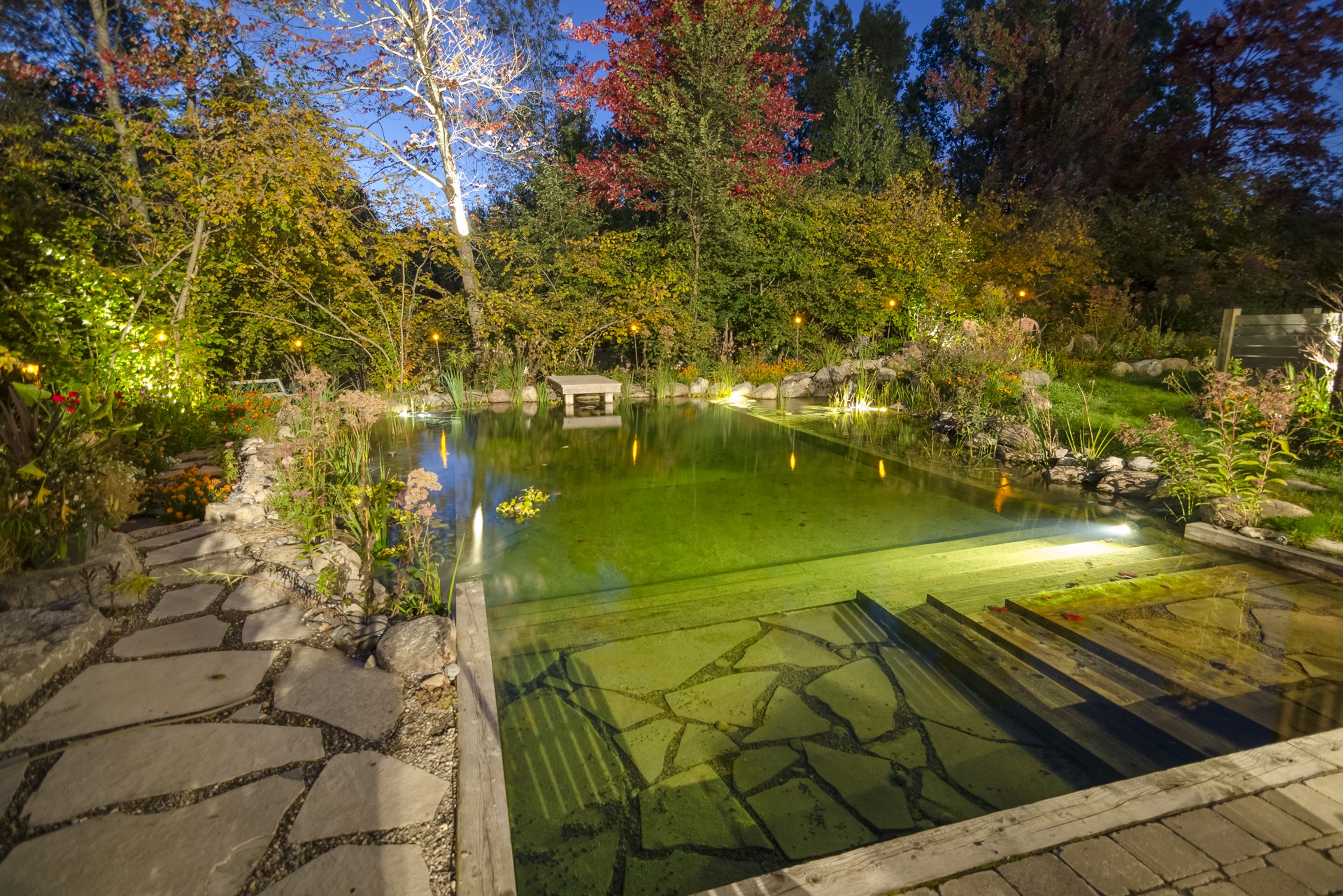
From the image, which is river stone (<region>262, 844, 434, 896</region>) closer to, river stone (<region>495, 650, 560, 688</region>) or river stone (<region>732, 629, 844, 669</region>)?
river stone (<region>495, 650, 560, 688</region>)

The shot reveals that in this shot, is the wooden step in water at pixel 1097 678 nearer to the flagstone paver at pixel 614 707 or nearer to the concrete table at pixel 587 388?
the flagstone paver at pixel 614 707

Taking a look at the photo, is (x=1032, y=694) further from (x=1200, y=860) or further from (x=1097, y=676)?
(x=1200, y=860)

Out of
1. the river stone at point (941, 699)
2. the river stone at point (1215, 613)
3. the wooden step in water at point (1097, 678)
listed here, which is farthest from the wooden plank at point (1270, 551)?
the river stone at point (941, 699)

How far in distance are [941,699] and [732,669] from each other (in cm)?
76

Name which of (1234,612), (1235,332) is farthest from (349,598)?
(1235,332)

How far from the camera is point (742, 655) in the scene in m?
2.59

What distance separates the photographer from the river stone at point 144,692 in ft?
5.73

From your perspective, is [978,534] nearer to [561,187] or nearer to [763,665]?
[763,665]

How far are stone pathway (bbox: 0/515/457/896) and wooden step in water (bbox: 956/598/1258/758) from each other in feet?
6.73

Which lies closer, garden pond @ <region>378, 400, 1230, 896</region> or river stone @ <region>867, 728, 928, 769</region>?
garden pond @ <region>378, 400, 1230, 896</region>

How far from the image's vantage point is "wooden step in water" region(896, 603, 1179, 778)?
1910mm

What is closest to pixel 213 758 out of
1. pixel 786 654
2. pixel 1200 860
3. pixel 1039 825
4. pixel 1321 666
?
pixel 786 654

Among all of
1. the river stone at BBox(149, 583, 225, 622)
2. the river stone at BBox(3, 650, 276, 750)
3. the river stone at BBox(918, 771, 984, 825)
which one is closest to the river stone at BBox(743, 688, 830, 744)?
the river stone at BBox(918, 771, 984, 825)

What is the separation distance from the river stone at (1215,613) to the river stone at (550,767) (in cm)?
228
